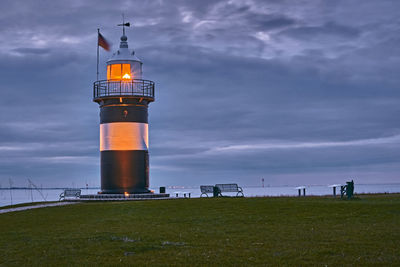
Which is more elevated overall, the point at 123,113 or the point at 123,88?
the point at 123,88

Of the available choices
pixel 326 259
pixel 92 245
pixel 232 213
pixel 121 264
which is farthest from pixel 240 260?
pixel 232 213

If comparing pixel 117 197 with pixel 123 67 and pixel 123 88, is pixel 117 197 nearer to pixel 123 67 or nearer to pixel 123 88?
pixel 123 88

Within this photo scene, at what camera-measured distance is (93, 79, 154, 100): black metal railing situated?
31875mm

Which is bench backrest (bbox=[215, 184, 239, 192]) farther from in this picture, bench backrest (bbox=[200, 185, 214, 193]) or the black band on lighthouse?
the black band on lighthouse

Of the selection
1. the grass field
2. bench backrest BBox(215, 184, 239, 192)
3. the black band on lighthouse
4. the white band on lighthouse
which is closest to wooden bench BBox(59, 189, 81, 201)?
the white band on lighthouse

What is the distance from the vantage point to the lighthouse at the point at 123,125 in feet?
104

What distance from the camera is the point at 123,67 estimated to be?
1261 inches

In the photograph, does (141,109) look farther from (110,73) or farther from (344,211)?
(344,211)

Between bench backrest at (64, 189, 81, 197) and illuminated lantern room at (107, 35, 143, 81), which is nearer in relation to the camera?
illuminated lantern room at (107, 35, 143, 81)

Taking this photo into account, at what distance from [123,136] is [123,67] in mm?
4308

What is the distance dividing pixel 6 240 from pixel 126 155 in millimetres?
17735

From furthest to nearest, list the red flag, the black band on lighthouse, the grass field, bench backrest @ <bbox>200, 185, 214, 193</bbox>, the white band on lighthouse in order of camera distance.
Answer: bench backrest @ <bbox>200, 185, 214, 193</bbox>
the red flag
the black band on lighthouse
the white band on lighthouse
the grass field

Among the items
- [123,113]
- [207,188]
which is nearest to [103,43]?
Answer: [123,113]

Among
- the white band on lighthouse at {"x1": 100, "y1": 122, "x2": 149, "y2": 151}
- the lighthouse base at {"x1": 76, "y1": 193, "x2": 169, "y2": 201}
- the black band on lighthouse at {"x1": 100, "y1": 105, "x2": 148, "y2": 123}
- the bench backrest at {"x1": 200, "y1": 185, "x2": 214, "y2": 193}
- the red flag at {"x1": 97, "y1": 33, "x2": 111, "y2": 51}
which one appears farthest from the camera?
the bench backrest at {"x1": 200, "y1": 185, "x2": 214, "y2": 193}
